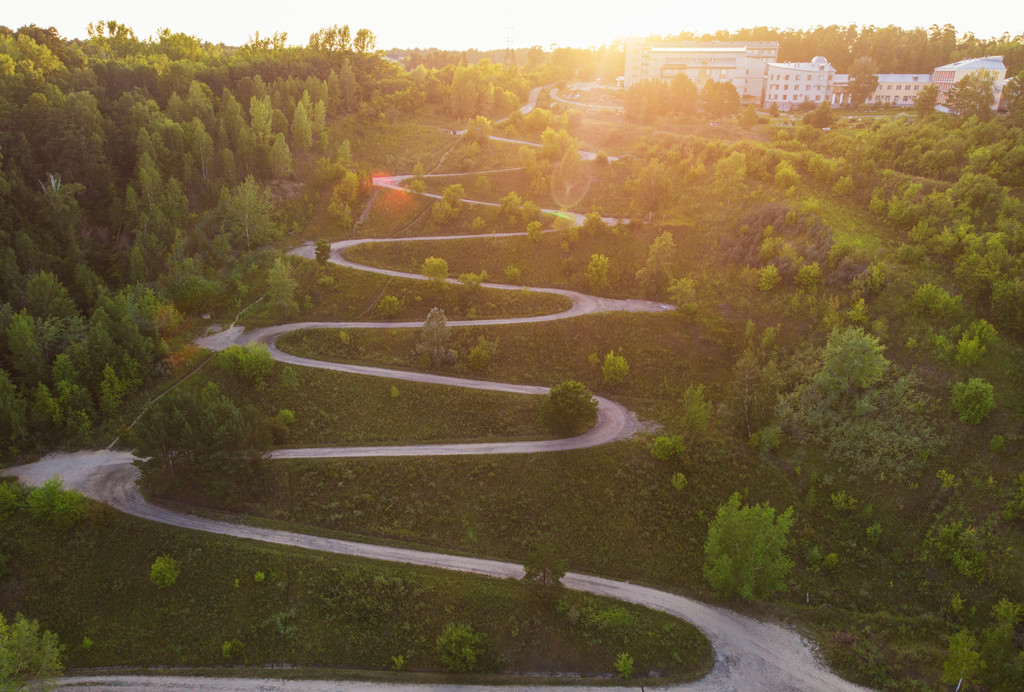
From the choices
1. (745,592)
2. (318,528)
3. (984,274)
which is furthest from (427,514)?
(984,274)

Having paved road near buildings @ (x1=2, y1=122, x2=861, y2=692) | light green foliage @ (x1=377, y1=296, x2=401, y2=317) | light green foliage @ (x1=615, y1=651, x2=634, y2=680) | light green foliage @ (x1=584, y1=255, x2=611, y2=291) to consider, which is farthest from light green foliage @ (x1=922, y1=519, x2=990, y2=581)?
light green foliage @ (x1=377, y1=296, x2=401, y2=317)

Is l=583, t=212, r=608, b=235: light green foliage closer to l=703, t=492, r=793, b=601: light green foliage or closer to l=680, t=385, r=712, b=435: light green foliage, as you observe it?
l=680, t=385, r=712, b=435: light green foliage

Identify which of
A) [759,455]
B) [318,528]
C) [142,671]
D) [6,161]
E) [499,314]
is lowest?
[142,671]

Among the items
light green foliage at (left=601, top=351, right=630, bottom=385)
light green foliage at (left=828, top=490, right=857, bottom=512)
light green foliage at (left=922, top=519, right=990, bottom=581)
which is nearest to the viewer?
light green foliage at (left=922, top=519, right=990, bottom=581)

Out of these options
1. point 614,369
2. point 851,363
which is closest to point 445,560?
point 614,369

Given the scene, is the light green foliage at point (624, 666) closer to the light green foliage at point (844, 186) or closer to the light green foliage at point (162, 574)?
the light green foliage at point (162, 574)

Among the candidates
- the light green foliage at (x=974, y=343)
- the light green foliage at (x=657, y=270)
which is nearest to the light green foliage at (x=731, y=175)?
the light green foliage at (x=657, y=270)

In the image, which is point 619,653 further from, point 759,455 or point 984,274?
point 984,274

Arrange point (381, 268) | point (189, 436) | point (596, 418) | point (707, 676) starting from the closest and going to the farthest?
1. point (707, 676)
2. point (189, 436)
3. point (596, 418)
4. point (381, 268)

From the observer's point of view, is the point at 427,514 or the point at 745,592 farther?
the point at 427,514
